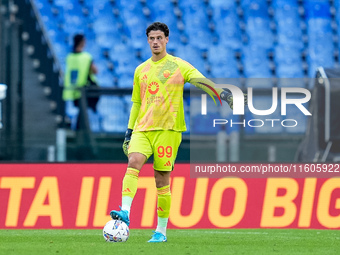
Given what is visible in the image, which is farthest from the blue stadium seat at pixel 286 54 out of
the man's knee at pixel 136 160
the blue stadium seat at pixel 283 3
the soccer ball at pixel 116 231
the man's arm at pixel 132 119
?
the soccer ball at pixel 116 231

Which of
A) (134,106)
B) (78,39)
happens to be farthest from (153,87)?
(78,39)

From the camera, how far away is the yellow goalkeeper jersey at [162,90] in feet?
22.2

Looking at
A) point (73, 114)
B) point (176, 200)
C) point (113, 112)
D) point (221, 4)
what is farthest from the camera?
point (221, 4)

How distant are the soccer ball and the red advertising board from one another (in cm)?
282

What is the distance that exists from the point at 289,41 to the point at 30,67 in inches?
245

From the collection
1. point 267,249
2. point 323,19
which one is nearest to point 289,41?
point 323,19

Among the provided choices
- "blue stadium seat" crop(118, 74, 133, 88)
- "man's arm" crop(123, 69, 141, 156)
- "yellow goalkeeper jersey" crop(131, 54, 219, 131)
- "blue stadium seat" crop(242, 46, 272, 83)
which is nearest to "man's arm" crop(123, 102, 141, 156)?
"man's arm" crop(123, 69, 141, 156)

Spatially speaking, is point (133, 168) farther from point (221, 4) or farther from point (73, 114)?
point (221, 4)

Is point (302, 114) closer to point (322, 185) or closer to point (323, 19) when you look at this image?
point (322, 185)

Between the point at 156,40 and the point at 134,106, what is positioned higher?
the point at 156,40

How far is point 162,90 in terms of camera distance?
676 centimetres

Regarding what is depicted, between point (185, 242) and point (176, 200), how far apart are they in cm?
236

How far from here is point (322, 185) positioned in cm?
943

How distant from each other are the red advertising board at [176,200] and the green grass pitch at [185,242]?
404mm
